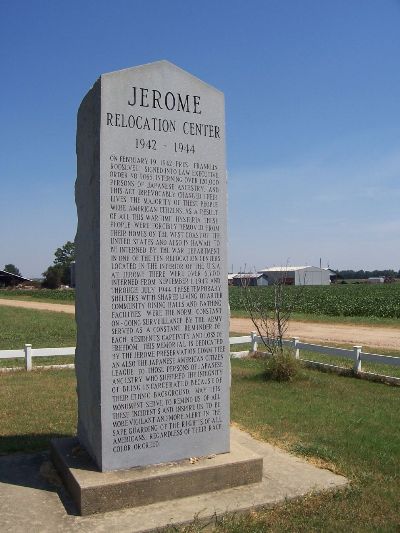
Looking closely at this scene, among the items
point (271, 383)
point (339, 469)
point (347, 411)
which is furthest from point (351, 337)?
point (339, 469)

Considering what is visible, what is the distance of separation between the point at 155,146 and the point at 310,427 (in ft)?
15.3

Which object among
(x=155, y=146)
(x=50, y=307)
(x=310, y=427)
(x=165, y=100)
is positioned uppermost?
(x=165, y=100)

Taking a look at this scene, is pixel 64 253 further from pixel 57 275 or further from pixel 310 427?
pixel 310 427

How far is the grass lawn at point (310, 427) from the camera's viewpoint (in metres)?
4.61

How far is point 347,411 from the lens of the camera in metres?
8.92

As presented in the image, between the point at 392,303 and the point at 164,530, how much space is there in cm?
3853

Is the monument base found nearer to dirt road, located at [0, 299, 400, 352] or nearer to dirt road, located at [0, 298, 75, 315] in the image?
dirt road, located at [0, 299, 400, 352]

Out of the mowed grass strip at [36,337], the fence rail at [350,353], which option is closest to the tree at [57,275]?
the mowed grass strip at [36,337]

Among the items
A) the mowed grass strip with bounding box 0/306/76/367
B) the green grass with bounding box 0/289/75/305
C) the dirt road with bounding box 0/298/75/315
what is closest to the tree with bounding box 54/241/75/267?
the green grass with bounding box 0/289/75/305

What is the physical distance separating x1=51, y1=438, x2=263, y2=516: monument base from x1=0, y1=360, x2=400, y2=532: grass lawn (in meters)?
0.52

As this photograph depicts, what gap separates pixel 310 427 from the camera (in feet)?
25.6

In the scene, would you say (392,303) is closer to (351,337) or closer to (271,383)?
(351,337)

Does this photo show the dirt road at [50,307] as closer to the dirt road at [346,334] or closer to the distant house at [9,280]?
the dirt road at [346,334]

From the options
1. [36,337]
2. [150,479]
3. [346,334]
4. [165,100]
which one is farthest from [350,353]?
[36,337]
